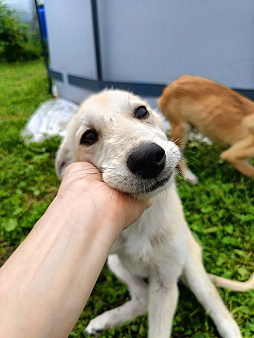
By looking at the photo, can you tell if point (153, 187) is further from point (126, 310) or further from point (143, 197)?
point (126, 310)

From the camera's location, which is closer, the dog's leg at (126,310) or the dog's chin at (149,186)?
the dog's chin at (149,186)

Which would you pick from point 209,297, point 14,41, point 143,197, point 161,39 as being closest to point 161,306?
point 209,297

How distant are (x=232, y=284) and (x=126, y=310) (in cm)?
85

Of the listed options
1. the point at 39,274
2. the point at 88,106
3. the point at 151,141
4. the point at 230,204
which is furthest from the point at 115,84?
the point at 39,274

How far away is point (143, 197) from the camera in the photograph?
1.58m

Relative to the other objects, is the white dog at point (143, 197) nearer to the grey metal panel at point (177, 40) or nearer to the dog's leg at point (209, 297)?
the dog's leg at point (209, 297)

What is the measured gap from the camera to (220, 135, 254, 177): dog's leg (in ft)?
12.0

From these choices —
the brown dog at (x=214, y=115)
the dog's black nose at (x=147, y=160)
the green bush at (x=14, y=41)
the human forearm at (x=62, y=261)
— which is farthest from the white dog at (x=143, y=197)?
the green bush at (x=14, y=41)

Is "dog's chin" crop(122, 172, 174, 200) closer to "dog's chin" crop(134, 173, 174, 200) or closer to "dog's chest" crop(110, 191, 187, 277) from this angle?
"dog's chin" crop(134, 173, 174, 200)

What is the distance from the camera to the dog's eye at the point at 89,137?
6.37ft

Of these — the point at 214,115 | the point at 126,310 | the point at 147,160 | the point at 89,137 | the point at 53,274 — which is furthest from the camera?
the point at 214,115

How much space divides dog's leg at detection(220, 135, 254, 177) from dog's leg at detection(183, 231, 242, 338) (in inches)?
65.3

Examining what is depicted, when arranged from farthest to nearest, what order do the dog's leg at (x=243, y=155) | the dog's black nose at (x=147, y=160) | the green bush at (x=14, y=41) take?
the green bush at (x=14, y=41) → the dog's leg at (x=243, y=155) → the dog's black nose at (x=147, y=160)

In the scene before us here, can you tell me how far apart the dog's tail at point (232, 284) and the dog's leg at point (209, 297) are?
19cm
